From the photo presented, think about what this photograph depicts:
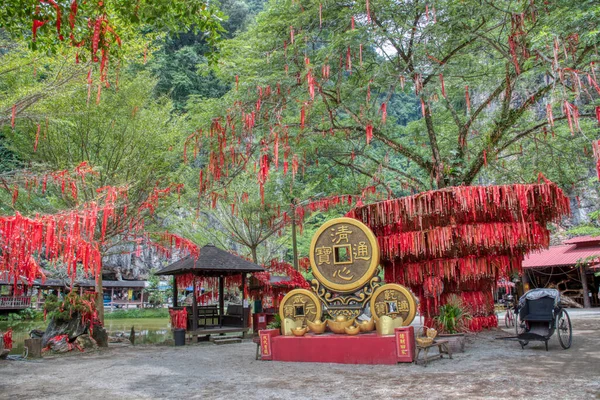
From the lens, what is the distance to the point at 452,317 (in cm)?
1170

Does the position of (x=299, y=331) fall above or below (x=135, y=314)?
above

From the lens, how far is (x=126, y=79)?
18906 mm

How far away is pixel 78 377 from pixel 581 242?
86.0ft

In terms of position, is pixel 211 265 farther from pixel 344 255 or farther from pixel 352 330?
pixel 352 330

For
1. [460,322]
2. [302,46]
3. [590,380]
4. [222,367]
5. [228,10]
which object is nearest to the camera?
[590,380]

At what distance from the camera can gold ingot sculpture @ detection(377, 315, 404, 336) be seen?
8844 mm

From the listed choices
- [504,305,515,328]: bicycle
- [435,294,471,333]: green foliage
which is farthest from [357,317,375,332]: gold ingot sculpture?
[504,305,515,328]: bicycle

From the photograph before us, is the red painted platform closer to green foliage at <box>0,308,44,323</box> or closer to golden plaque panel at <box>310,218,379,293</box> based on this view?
golden plaque panel at <box>310,218,379,293</box>

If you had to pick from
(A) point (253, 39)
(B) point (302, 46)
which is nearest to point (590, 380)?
(B) point (302, 46)

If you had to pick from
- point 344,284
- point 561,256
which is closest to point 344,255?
point 344,284

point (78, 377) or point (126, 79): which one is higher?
point (126, 79)

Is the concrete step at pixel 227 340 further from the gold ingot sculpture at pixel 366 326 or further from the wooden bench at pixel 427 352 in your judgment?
the wooden bench at pixel 427 352

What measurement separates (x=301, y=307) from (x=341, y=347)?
1.42 m

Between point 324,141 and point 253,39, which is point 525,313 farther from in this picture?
point 253,39
